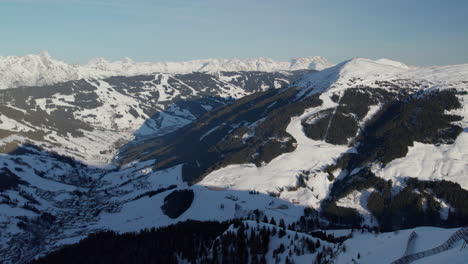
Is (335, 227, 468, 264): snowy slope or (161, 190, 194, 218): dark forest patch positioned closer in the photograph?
(335, 227, 468, 264): snowy slope

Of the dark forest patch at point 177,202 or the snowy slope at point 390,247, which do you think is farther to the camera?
the dark forest patch at point 177,202

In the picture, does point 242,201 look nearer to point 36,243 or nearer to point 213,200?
point 213,200

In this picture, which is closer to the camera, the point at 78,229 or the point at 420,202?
the point at 420,202

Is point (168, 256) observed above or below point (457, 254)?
below

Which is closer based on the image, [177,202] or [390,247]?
[390,247]

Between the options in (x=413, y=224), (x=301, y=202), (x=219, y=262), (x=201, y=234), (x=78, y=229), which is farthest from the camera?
(x=78, y=229)

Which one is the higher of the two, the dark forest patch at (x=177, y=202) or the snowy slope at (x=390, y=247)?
the snowy slope at (x=390, y=247)

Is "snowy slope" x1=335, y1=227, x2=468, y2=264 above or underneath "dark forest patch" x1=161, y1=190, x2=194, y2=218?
above

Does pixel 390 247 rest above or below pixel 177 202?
above

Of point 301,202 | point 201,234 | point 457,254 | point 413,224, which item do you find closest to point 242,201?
point 301,202

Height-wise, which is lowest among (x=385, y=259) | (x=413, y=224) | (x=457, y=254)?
(x=413, y=224)

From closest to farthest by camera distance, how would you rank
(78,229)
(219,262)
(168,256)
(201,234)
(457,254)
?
(457,254), (219,262), (168,256), (201,234), (78,229)
